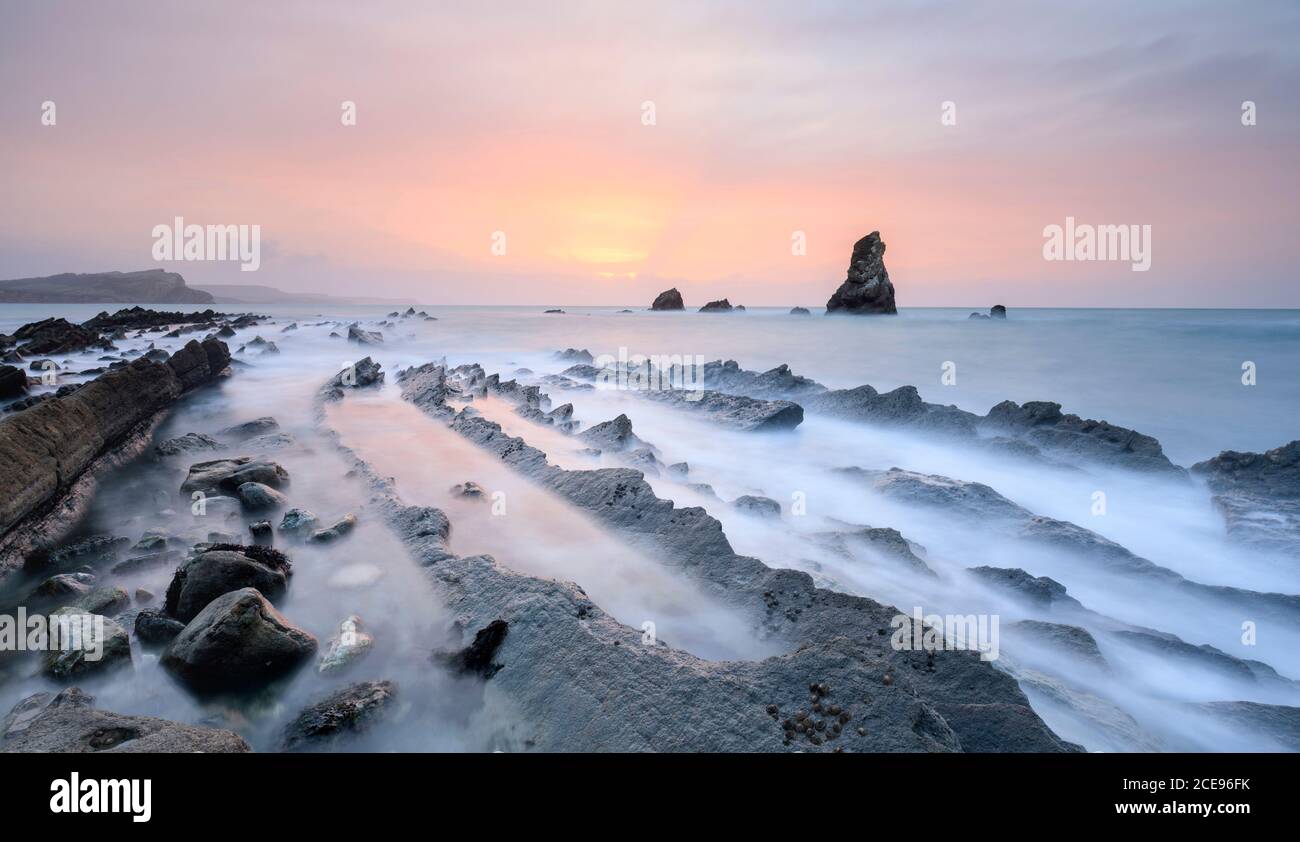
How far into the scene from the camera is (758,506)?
7.78m

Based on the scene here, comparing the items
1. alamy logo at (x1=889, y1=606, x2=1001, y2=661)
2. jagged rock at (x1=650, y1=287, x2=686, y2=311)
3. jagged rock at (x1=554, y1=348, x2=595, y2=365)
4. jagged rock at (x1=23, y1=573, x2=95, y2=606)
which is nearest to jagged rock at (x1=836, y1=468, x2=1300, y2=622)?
alamy logo at (x1=889, y1=606, x2=1001, y2=661)

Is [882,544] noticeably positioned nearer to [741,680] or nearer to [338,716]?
[741,680]

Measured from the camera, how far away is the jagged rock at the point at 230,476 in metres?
7.70

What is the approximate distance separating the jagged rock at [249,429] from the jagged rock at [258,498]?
187 inches

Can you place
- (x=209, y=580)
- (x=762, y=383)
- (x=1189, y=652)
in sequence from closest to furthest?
(x=209, y=580)
(x=1189, y=652)
(x=762, y=383)

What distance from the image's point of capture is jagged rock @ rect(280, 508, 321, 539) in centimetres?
648

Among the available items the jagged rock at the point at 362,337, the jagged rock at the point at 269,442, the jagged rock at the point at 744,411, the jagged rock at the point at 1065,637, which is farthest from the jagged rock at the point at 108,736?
the jagged rock at the point at 362,337

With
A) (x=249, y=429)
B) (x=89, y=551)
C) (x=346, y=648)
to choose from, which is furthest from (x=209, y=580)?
(x=249, y=429)

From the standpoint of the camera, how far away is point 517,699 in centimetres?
374

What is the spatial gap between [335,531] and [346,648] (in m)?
2.60
